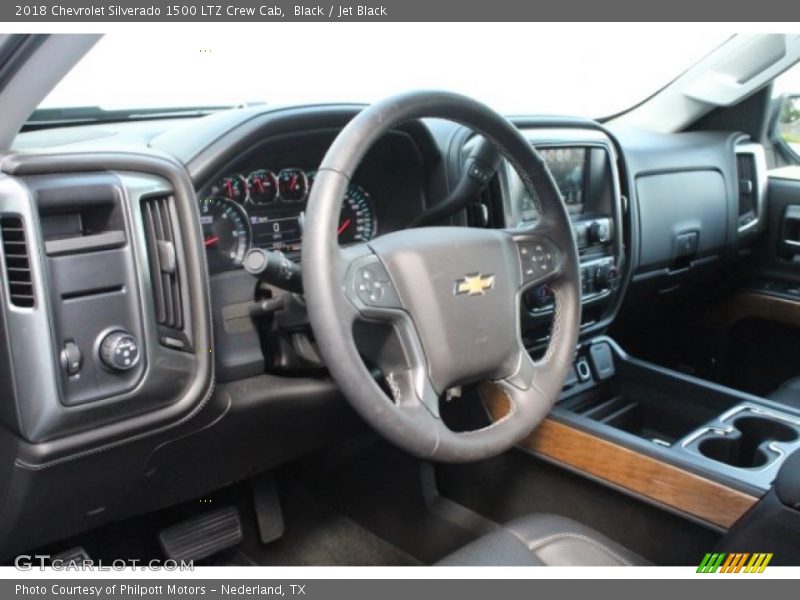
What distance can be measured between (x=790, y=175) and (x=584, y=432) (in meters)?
1.58

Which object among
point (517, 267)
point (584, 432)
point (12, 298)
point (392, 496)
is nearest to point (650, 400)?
point (584, 432)

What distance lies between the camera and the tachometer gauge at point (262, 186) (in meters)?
1.49

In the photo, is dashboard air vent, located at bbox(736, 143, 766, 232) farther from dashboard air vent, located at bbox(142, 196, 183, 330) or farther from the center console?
dashboard air vent, located at bbox(142, 196, 183, 330)

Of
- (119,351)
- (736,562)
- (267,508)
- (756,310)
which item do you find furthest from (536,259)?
(756,310)

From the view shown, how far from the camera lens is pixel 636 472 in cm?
155

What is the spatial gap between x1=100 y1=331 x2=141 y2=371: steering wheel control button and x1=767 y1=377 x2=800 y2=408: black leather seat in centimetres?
172

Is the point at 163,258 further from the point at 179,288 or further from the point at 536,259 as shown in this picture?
the point at 536,259

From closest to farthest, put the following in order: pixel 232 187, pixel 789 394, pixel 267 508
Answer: pixel 232 187 → pixel 267 508 → pixel 789 394

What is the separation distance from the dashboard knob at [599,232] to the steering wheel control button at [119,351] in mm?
1180

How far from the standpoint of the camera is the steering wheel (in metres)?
1.07

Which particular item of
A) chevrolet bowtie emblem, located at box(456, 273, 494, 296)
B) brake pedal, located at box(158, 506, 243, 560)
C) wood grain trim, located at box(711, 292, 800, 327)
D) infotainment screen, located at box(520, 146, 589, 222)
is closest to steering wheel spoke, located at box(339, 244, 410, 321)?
chevrolet bowtie emblem, located at box(456, 273, 494, 296)

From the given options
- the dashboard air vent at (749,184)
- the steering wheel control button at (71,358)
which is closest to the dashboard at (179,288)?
the steering wheel control button at (71,358)

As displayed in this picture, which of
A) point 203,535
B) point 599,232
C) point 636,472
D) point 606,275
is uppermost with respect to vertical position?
point 599,232

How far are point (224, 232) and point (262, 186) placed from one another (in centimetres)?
12
